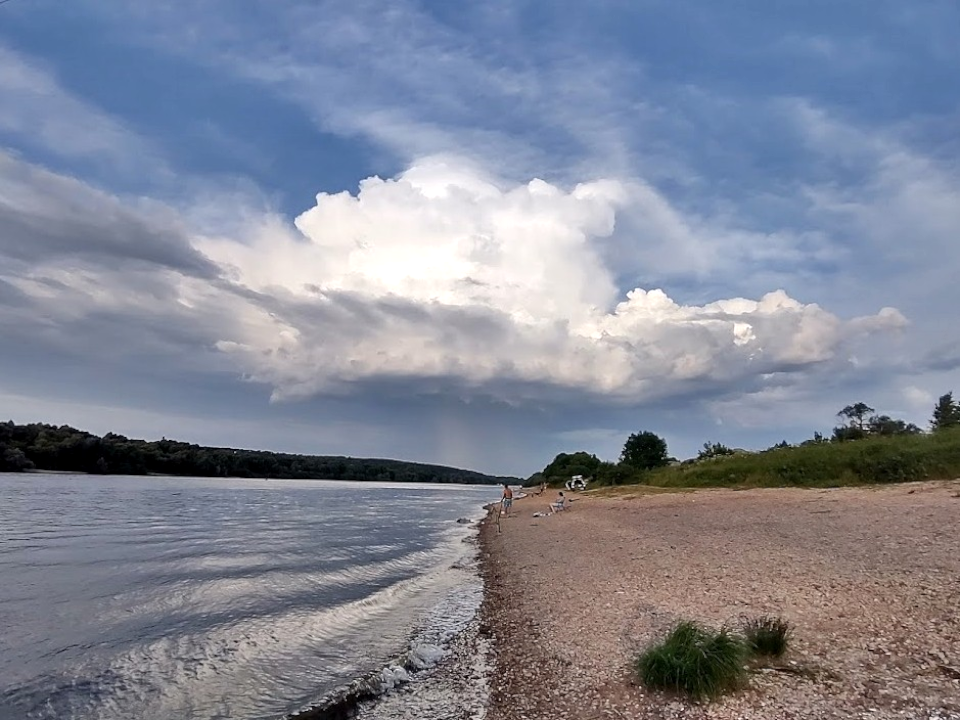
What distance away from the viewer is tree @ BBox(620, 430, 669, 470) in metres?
90.0

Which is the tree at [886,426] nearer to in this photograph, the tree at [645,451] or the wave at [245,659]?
the tree at [645,451]

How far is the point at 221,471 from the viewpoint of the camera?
157125mm

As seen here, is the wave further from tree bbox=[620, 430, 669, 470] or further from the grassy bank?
tree bbox=[620, 430, 669, 470]

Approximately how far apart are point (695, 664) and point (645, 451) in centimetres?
8697

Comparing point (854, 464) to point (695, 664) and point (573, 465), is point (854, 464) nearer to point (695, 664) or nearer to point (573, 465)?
point (695, 664)

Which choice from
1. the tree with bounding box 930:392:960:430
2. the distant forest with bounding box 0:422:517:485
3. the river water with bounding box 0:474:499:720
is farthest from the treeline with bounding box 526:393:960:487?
the distant forest with bounding box 0:422:517:485

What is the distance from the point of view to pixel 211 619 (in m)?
15.9

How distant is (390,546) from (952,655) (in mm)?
27215

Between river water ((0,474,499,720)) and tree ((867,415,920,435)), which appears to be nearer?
river water ((0,474,499,720))

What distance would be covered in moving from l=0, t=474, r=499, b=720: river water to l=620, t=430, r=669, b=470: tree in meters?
60.7

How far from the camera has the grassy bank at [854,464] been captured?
33625mm

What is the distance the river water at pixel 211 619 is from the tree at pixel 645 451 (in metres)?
60.7

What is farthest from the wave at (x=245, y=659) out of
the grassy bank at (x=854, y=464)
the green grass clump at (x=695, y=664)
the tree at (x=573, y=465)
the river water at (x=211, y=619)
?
the tree at (x=573, y=465)

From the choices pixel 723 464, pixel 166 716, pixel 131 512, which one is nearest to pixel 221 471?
pixel 131 512
